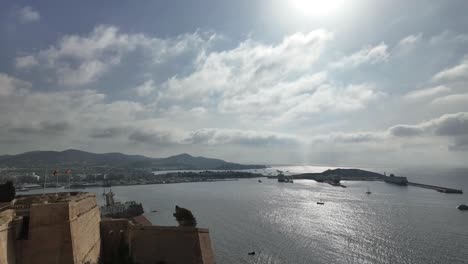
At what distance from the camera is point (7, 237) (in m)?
10.9

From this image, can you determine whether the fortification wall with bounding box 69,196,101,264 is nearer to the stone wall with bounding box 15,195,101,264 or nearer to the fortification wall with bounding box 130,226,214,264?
the stone wall with bounding box 15,195,101,264

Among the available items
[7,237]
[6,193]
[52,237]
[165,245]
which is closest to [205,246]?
[165,245]

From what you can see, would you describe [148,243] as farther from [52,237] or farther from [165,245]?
[52,237]

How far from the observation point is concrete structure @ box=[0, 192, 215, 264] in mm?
11477

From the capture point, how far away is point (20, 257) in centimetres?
1140

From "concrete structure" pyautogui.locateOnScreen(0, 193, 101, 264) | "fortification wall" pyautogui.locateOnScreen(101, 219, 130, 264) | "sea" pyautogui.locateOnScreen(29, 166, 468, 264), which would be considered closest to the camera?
"concrete structure" pyautogui.locateOnScreen(0, 193, 101, 264)

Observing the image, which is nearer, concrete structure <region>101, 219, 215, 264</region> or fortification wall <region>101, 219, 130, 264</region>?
fortification wall <region>101, 219, 130, 264</region>

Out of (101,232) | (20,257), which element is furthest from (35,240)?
(101,232)

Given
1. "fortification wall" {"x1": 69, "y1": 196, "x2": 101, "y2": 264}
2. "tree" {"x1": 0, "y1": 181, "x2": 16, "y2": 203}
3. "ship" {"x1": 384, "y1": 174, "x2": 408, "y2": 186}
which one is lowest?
"ship" {"x1": 384, "y1": 174, "x2": 408, "y2": 186}

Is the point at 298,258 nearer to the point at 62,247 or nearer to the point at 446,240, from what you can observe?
the point at 446,240

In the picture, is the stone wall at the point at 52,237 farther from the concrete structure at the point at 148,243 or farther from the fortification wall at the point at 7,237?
the concrete structure at the point at 148,243

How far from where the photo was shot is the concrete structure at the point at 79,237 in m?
11.5

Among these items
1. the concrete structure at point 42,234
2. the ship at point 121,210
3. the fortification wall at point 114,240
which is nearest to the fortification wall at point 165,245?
the fortification wall at point 114,240

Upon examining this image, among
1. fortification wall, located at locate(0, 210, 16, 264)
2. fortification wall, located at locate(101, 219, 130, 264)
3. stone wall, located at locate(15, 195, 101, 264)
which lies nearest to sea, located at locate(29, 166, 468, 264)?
fortification wall, located at locate(101, 219, 130, 264)
